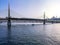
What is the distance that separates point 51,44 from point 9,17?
7550cm

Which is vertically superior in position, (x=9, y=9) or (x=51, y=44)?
(x=9, y=9)

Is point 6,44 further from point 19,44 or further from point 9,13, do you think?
point 9,13

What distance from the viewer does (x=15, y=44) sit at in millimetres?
18250

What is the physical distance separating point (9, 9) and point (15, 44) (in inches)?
2856

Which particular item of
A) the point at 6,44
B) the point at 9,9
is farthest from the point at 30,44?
the point at 9,9

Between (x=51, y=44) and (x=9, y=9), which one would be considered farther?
(x=9, y=9)

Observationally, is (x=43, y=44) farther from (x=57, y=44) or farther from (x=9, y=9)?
(x=9, y=9)

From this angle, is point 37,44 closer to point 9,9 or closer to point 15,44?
point 15,44

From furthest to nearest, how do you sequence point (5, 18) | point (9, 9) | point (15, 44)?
point (5, 18) < point (9, 9) < point (15, 44)

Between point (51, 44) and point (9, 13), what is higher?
point (9, 13)

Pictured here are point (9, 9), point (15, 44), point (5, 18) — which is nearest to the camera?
point (15, 44)

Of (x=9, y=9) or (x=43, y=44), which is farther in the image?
(x=9, y=9)

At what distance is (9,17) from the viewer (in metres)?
91.6

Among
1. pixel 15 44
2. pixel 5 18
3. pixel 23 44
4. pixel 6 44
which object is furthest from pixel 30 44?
pixel 5 18
